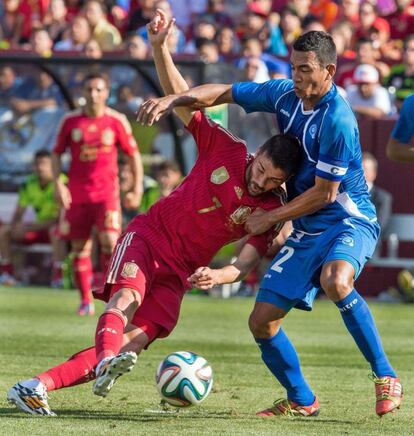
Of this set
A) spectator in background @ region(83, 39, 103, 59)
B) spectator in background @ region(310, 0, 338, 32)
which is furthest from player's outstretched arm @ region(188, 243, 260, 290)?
spectator in background @ region(310, 0, 338, 32)

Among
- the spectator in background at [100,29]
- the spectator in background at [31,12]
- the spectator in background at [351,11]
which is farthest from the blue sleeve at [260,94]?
the spectator in background at [31,12]

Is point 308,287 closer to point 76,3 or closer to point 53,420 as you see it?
point 53,420

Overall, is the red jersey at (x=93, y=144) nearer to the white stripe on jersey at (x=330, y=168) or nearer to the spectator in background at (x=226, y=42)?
the spectator in background at (x=226, y=42)

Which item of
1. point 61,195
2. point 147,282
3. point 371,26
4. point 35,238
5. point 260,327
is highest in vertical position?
point 147,282

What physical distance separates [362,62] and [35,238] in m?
5.24

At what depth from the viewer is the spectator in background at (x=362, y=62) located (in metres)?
17.1

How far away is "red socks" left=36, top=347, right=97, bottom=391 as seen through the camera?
717cm

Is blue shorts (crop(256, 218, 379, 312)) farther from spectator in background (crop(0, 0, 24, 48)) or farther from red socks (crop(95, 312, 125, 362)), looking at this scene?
spectator in background (crop(0, 0, 24, 48))

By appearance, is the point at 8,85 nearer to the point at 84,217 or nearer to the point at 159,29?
the point at 84,217

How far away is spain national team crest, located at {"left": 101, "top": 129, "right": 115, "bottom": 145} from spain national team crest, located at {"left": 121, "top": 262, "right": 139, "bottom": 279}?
261 inches

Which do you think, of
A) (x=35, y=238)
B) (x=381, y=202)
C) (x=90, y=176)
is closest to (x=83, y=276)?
(x=90, y=176)

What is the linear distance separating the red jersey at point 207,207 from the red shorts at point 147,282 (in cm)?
7

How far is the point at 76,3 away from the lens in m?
21.5

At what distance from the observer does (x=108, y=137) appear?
13.8m
